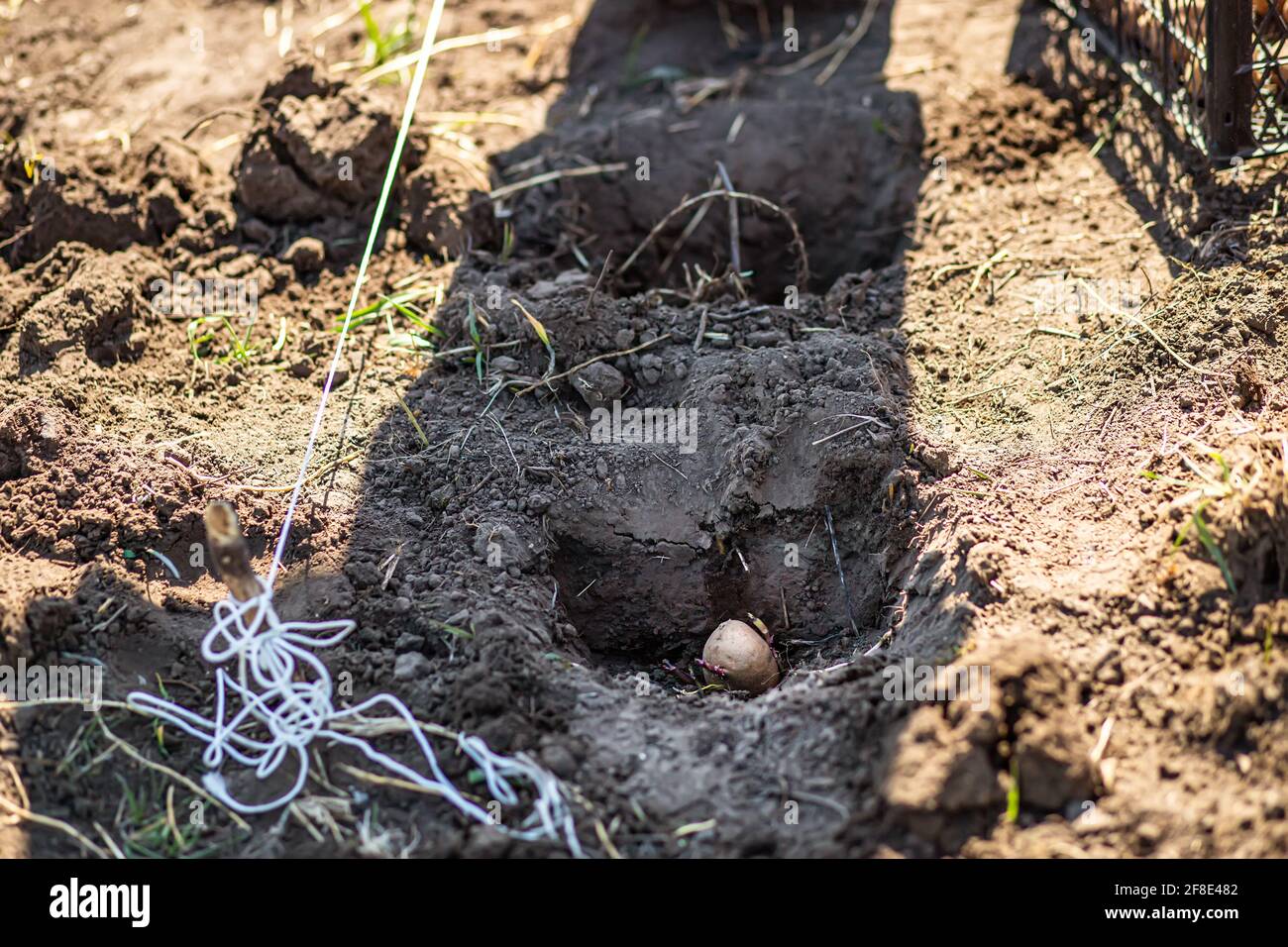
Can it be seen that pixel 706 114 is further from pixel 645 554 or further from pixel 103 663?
pixel 103 663

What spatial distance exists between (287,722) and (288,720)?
0.02 m

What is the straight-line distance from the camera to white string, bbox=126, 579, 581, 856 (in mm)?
2785

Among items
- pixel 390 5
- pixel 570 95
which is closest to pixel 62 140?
pixel 390 5

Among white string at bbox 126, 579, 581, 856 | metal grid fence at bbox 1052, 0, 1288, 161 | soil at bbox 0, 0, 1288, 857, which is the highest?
metal grid fence at bbox 1052, 0, 1288, 161

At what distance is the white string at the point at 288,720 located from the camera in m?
2.77

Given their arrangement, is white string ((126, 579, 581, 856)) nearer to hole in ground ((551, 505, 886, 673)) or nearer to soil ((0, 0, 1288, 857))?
soil ((0, 0, 1288, 857))

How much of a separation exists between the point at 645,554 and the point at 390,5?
3477 mm

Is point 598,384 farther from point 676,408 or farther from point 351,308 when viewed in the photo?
point 351,308

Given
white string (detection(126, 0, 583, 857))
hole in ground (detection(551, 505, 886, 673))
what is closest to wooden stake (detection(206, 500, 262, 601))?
white string (detection(126, 0, 583, 857))

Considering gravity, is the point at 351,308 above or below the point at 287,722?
above

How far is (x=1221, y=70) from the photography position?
404 centimetres

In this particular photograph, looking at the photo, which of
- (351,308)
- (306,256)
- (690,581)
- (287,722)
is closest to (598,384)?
(690,581)

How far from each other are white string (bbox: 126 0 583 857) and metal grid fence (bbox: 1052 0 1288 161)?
3.29 meters

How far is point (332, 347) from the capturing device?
415cm
